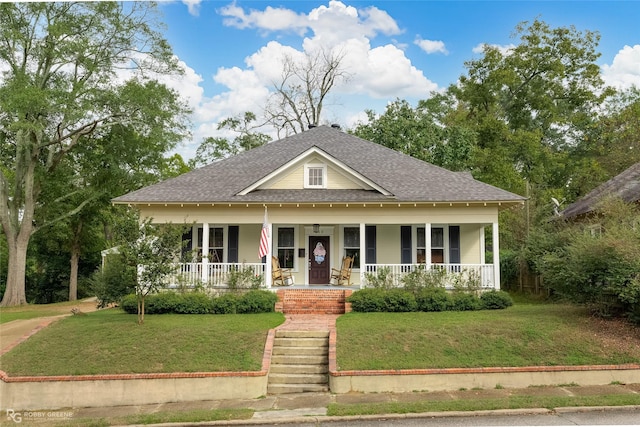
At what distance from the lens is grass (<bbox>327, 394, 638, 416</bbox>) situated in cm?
836

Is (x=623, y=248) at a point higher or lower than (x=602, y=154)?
lower

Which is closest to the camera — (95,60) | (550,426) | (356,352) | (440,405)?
(550,426)

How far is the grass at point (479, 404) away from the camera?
8.36m

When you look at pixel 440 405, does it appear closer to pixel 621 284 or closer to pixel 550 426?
pixel 550 426

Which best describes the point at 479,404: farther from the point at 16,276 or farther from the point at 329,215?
the point at 16,276

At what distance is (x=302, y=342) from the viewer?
11.6 m

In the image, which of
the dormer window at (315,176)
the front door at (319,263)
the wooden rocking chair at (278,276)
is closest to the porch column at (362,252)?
the front door at (319,263)

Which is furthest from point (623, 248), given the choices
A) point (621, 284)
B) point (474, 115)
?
point (474, 115)

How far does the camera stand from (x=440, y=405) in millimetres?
8547

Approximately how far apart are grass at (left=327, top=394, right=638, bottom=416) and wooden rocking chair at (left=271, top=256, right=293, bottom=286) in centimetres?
856

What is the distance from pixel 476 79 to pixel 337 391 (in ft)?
95.3

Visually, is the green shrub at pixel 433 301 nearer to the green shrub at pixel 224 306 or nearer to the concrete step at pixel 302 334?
the concrete step at pixel 302 334

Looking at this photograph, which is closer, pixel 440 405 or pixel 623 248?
pixel 440 405

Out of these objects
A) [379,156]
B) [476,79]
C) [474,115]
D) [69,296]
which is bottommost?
[69,296]
